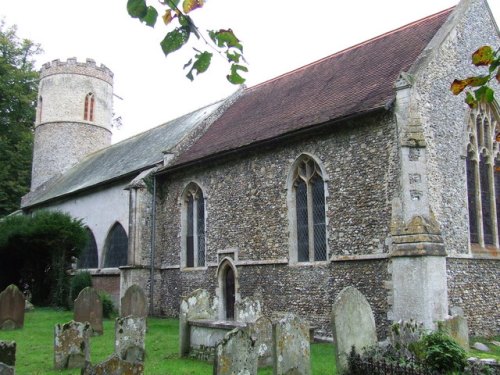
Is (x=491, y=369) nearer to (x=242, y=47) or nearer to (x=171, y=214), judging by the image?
(x=242, y=47)

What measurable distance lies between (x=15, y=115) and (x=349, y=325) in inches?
1159

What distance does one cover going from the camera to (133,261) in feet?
58.5

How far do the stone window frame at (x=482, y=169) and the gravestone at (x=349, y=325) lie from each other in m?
5.54

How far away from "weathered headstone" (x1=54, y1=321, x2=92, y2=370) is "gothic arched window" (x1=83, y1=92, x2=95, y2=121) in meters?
23.3

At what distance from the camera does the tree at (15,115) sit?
30.1 meters

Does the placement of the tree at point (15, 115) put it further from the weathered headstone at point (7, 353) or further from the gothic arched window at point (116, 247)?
the weathered headstone at point (7, 353)

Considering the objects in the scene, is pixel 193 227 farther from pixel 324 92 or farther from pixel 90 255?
pixel 90 255

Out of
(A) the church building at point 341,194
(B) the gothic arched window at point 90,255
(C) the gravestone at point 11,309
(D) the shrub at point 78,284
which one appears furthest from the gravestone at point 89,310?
(B) the gothic arched window at point 90,255

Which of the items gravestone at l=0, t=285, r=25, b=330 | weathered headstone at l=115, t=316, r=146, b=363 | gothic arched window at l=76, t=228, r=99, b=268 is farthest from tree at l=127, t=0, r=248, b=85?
gothic arched window at l=76, t=228, r=99, b=268

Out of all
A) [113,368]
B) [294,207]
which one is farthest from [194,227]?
[113,368]

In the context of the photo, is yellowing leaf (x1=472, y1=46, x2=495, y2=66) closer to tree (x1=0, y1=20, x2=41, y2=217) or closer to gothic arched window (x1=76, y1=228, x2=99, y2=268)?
gothic arched window (x1=76, y1=228, x2=99, y2=268)

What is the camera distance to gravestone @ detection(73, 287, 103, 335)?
42.1 ft

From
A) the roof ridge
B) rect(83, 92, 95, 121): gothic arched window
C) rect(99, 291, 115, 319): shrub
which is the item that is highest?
rect(83, 92, 95, 121): gothic arched window

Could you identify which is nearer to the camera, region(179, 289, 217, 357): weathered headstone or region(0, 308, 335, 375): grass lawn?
region(0, 308, 335, 375): grass lawn
